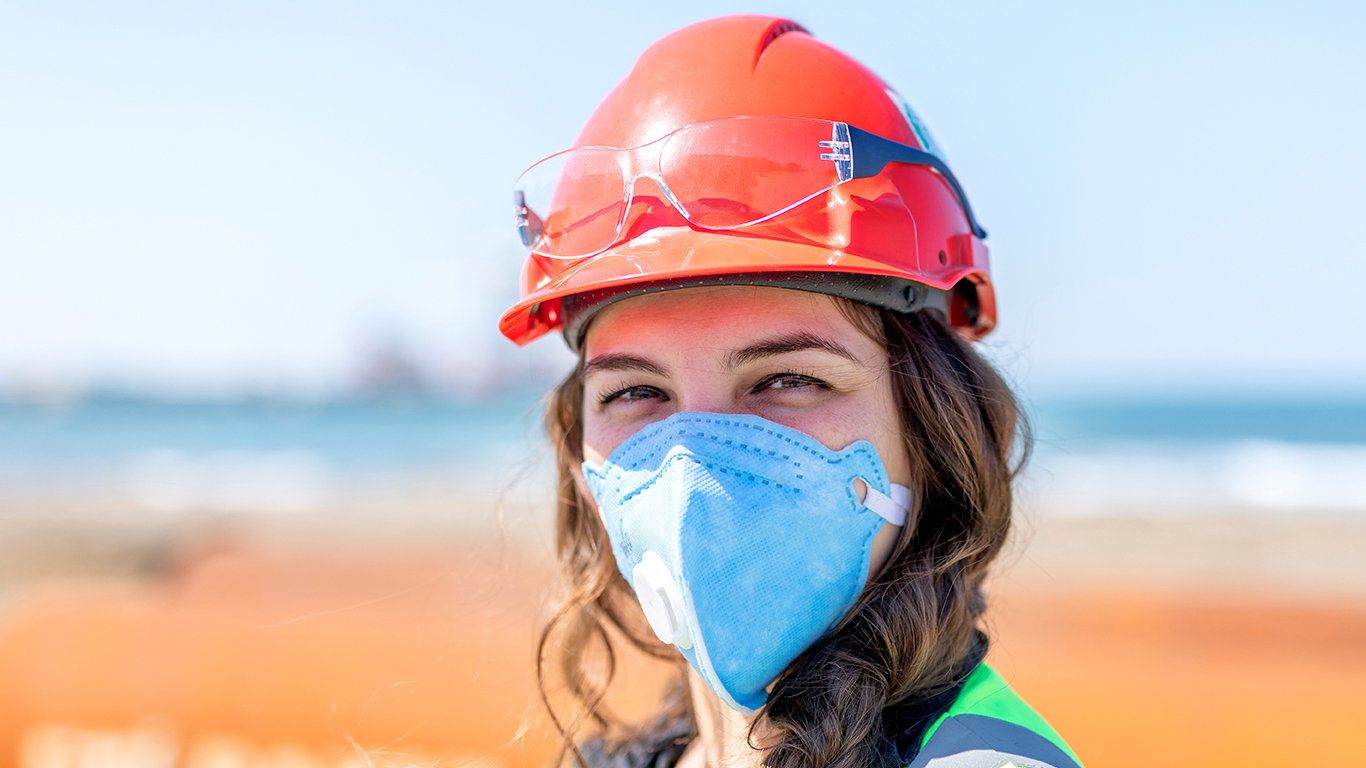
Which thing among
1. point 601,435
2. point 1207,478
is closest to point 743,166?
point 601,435

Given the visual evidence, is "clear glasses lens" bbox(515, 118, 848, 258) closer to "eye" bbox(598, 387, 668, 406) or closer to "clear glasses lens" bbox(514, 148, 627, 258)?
"clear glasses lens" bbox(514, 148, 627, 258)

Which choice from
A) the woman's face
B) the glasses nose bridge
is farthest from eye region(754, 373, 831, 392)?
the glasses nose bridge

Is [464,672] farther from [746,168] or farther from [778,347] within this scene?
[746,168]

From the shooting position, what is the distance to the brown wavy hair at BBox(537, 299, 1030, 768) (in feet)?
5.29

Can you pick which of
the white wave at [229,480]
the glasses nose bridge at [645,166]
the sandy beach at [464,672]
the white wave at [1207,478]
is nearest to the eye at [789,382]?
the glasses nose bridge at [645,166]

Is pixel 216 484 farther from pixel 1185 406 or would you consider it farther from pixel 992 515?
pixel 1185 406

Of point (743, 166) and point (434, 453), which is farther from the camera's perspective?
point (434, 453)

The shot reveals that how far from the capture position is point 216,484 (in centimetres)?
2000

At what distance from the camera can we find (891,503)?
5.83 feet

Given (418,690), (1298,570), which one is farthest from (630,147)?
(1298,570)

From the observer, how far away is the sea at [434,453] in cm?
1588

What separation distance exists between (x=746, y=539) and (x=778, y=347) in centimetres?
38

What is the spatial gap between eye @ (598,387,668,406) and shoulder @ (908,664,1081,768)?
840 mm

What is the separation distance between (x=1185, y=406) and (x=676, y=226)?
40105 mm
